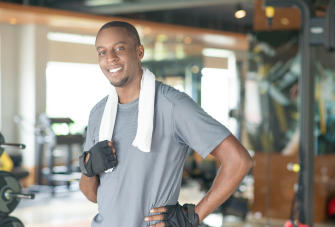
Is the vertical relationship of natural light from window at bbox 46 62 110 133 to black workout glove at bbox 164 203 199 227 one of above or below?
above

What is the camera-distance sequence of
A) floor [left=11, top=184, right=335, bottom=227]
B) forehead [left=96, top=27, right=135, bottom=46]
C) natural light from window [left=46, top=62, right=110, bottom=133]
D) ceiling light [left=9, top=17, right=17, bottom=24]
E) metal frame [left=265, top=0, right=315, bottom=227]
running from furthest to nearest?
natural light from window [left=46, top=62, right=110, bottom=133] < ceiling light [left=9, top=17, right=17, bottom=24] < floor [left=11, top=184, right=335, bottom=227] < metal frame [left=265, top=0, right=315, bottom=227] < forehead [left=96, top=27, right=135, bottom=46]

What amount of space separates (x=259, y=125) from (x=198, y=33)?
3.98m

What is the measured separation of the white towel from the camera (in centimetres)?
178

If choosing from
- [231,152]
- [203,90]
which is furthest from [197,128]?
[203,90]

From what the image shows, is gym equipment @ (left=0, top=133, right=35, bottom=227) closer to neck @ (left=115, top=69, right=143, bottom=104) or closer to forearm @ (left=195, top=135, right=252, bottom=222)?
neck @ (left=115, top=69, right=143, bottom=104)

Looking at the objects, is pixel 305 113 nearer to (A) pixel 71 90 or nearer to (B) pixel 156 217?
(B) pixel 156 217

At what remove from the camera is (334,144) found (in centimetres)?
675

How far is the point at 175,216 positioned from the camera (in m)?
1.82

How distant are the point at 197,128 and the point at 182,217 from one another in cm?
32

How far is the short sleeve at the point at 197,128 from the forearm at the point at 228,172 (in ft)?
0.13

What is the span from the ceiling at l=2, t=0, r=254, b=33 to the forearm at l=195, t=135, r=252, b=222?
5.40 metres

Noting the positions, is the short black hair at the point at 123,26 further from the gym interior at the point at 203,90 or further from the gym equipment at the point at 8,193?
the gym interior at the point at 203,90

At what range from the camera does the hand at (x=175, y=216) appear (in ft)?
5.87

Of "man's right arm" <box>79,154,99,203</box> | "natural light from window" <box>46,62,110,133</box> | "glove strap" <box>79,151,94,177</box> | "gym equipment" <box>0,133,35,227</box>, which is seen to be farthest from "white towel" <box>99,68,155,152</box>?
"natural light from window" <box>46,62,110,133</box>
